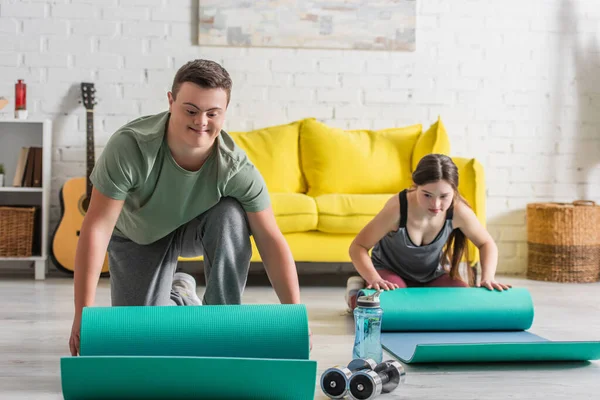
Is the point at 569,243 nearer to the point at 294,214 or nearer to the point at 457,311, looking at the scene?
the point at 294,214

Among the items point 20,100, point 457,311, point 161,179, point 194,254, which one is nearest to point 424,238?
point 457,311

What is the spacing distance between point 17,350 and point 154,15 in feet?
8.51

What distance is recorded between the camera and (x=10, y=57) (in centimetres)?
425

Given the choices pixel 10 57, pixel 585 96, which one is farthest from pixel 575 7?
pixel 10 57

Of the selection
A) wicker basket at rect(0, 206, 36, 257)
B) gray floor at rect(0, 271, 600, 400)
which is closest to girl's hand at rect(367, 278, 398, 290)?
gray floor at rect(0, 271, 600, 400)

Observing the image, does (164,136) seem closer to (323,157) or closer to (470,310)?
(470,310)

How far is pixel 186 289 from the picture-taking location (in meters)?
2.53

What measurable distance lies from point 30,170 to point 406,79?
220 cm

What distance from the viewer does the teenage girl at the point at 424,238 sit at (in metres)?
2.64

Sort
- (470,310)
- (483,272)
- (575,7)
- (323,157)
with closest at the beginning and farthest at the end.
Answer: (470,310)
(483,272)
(323,157)
(575,7)

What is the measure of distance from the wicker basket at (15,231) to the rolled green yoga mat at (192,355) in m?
2.41

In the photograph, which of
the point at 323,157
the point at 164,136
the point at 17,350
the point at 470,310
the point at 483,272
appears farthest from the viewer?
the point at 323,157

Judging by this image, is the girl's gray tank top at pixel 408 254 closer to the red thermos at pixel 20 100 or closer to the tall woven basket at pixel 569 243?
the tall woven basket at pixel 569 243

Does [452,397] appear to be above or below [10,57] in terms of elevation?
below
